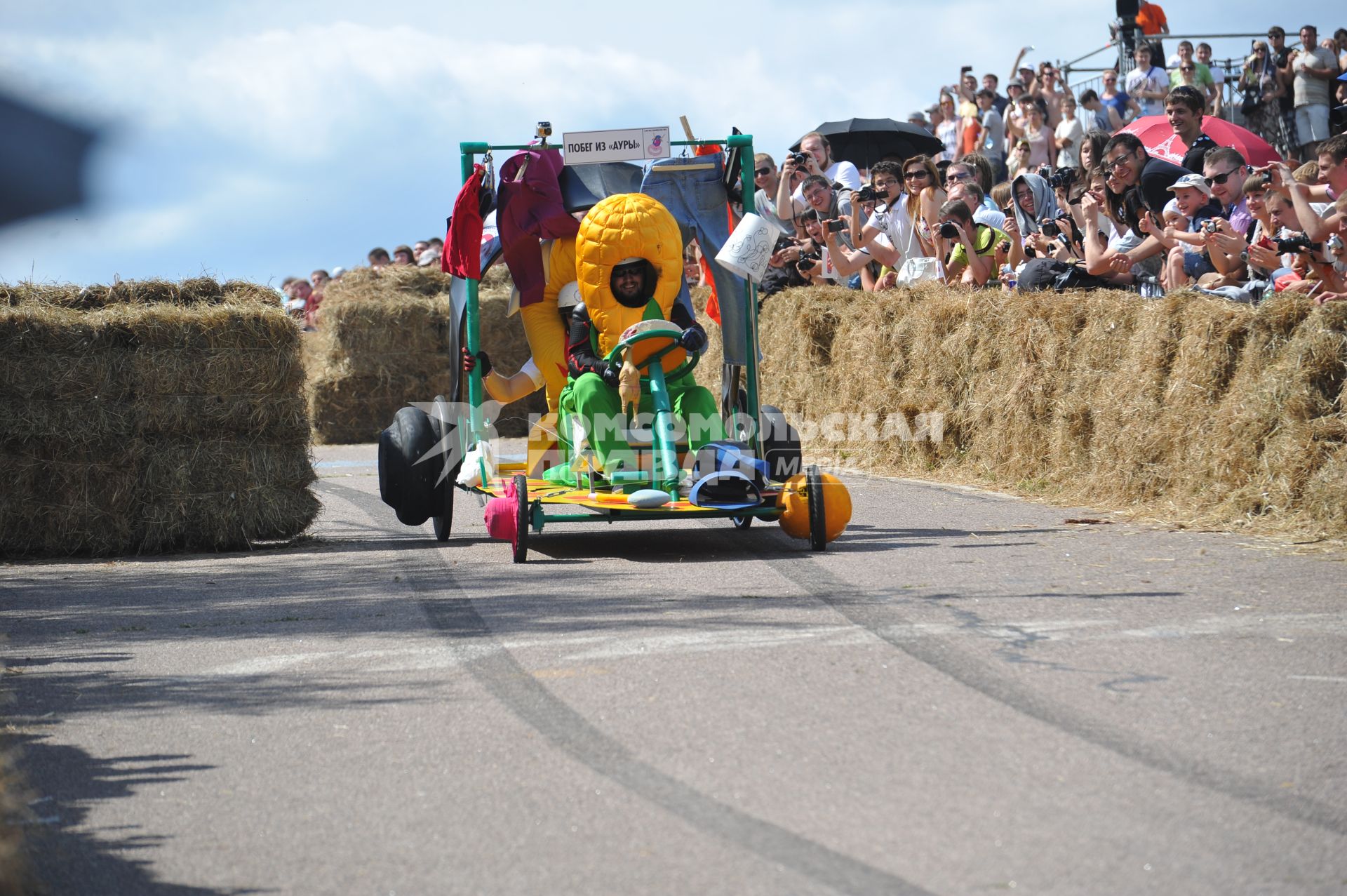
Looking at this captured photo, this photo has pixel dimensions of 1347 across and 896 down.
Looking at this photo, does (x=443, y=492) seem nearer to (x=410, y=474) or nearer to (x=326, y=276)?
(x=410, y=474)

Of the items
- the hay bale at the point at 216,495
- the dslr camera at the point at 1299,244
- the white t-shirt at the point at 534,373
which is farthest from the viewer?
the white t-shirt at the point at 534,373

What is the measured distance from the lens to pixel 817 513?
8547 millimetres

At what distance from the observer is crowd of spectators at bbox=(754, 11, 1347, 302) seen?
1005 cm

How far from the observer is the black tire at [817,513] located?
336 inches

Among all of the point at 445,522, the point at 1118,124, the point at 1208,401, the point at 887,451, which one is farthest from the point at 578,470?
the point at 1118,124

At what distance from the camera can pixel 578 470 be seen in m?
9.19

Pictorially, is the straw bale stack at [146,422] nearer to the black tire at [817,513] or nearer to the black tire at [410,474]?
the black tire at [410,474]

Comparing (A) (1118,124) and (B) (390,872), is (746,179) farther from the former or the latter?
(A) (1118,124)

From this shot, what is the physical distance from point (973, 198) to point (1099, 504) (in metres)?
4.45

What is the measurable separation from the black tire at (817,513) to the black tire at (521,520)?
5.31ft

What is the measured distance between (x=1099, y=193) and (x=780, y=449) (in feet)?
13.0

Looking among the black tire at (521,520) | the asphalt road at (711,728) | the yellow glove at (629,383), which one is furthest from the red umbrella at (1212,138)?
the black tire at (521,520)

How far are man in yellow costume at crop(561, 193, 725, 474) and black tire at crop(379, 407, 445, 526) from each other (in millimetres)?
982

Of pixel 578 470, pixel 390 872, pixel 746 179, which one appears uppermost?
pixel 746 179
